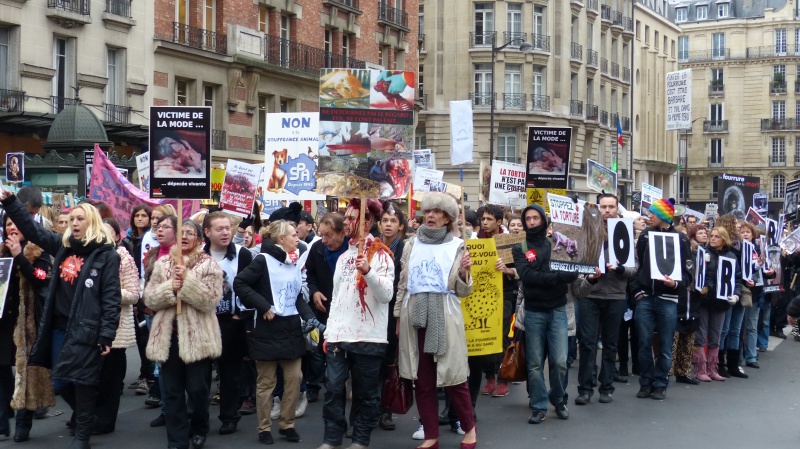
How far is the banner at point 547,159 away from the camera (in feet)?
44.5

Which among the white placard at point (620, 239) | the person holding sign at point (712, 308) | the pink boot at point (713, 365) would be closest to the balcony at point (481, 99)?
the person holding sign at point (712, 308)

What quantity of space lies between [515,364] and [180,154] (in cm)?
368

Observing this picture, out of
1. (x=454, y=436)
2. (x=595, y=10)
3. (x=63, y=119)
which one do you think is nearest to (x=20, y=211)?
(x=454, y=436)

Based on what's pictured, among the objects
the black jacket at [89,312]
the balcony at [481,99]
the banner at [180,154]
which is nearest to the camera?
the black jacket at [89,312]

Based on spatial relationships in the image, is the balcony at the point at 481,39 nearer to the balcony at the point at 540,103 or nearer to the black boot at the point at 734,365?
the balcony at the point at 540,103

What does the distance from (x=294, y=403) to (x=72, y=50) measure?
733 inches

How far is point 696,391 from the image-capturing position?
1163 cm

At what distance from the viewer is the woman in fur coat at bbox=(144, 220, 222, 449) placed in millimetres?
8086

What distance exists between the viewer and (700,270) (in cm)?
1193

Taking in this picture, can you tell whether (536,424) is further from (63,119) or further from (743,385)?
(63,119)

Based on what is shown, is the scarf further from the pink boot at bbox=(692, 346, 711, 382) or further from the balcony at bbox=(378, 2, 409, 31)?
the balcony at bbox=(378, 2, 409, 31)

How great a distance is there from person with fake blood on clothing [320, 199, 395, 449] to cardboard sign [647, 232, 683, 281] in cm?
386

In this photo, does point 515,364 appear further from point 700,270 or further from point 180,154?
point 180,154

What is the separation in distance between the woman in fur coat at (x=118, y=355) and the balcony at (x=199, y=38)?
20.5 meters
